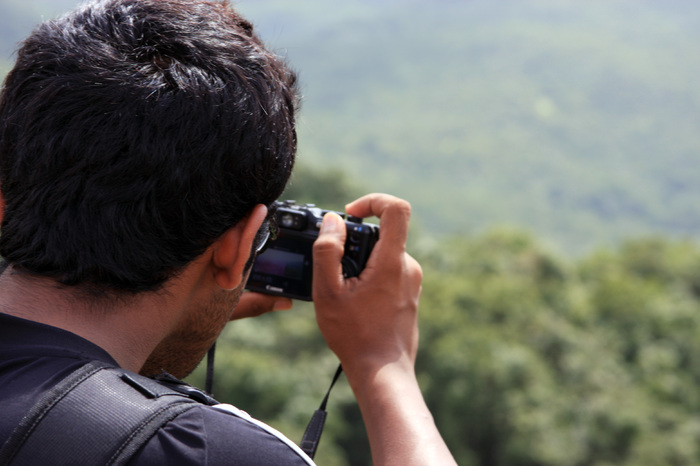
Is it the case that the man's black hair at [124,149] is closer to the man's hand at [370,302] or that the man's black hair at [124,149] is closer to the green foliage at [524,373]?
the man's hand at [370,302]

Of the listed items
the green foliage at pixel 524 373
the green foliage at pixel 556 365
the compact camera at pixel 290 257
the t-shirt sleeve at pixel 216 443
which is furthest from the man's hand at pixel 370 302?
the green foliage at pixel 556 365

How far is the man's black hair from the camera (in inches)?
49.8

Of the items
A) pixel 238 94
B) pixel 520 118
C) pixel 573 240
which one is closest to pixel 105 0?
pixel 238 94

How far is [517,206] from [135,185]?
12870cm

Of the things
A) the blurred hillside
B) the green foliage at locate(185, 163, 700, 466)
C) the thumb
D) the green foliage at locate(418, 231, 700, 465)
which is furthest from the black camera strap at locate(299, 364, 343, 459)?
the blurred hillside

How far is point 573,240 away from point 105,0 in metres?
125

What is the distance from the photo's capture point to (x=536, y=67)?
160 m

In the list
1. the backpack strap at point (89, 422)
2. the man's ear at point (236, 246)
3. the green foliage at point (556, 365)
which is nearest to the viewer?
the backpack strap at point (89, 422)

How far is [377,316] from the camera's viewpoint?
1.85m

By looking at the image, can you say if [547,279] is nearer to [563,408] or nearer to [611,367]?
[611,367]

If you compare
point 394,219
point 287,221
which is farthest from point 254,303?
point 394,219

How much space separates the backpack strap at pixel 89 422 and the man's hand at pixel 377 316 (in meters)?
0.71

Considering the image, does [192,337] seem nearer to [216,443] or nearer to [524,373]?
[216,443]

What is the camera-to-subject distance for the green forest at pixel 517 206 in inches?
1163
